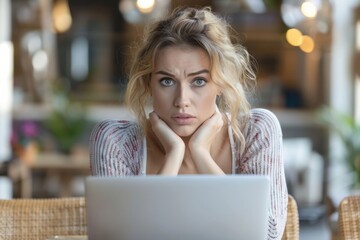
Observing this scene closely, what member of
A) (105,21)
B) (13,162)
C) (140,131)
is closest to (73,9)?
(105,21)

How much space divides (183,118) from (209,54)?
183 millimetres

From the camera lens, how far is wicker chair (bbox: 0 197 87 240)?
2.31 metres

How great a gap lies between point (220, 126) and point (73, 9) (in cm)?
1036

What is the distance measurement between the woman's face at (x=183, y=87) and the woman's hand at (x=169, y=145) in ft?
0.09

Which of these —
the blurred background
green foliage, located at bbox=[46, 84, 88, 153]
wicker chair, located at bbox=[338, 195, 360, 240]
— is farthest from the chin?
green foliage, located at bbox=[46, 84, 88, 153]

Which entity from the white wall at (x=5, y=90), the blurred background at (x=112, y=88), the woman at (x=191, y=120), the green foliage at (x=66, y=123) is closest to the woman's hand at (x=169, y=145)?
the woman at (x=191, y=120)

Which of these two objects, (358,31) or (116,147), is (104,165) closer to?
(116,147)

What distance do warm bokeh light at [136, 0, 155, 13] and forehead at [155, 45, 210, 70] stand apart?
176 inches

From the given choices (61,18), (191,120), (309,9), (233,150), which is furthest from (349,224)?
(61,18)

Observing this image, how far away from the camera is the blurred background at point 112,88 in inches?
338

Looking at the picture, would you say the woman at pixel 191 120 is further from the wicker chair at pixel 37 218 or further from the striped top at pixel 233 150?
the wicker chair at pixel 37 218

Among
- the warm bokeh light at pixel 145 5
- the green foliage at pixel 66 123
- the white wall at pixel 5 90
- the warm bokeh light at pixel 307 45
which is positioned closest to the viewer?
the warm bokeh light at pixel 145 5

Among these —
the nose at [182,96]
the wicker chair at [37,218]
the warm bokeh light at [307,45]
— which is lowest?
the wicker chair at [37,218]

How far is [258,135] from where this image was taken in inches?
93.0
